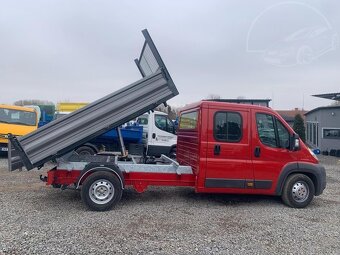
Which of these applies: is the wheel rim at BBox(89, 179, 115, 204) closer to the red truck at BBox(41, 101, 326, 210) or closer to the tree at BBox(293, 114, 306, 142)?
the red truck at BBox(41, 101, 326, 210)

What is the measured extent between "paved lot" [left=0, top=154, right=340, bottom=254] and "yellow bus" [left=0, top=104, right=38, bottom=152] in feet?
20.7

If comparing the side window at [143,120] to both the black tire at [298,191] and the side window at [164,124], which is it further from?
the black tire at [298,191]

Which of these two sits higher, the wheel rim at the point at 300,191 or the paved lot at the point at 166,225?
the wheel rim at the point at 300,191

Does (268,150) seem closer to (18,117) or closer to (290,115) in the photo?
(18,117)

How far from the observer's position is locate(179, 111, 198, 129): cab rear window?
6914 millimetres

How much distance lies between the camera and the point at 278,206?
6863mm

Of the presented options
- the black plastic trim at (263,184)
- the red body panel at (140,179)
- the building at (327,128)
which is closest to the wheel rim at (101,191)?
the red body panel at (140,179)

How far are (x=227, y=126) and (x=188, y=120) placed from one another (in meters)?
1.16

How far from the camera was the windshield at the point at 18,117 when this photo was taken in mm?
13703

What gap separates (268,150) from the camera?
665cm

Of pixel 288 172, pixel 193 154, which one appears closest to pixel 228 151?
pixel 193 154

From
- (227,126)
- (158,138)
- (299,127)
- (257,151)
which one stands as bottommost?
(257,151)

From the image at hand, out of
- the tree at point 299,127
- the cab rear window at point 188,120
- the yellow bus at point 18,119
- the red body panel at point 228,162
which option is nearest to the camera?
the red body panel at point 228,162

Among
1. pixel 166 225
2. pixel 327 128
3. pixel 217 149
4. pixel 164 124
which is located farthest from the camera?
pixel 327 128
